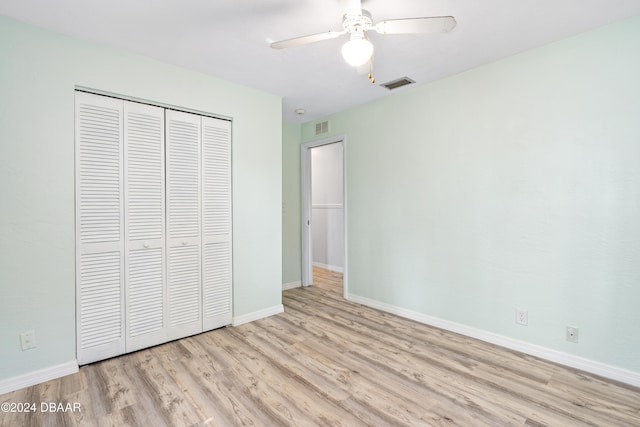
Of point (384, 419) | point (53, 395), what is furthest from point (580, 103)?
point (53, 395)

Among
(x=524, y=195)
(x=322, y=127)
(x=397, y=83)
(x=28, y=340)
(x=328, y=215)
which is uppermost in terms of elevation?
(x=397, y=83)

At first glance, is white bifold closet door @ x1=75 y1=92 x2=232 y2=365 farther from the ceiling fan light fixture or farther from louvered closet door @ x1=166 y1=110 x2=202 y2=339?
the ceiling fan light fixture

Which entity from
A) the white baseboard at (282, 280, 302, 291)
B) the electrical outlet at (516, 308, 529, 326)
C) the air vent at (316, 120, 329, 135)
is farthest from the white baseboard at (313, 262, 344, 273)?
the electrical outlet at (516, 308, 529, 326)

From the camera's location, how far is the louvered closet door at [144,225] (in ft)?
8.43

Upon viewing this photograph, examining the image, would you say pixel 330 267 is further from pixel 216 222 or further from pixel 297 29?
pixel 297 29

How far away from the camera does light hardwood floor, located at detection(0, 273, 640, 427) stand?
182cm

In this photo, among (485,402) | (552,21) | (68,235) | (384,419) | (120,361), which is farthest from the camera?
(120,361)

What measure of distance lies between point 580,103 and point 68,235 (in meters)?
3.87

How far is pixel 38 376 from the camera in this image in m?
2.15

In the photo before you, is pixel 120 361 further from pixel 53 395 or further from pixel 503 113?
pixel 503 113

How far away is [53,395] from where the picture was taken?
6.66 ft

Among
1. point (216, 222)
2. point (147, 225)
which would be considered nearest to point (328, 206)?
point (216, 222)

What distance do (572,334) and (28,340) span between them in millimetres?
3883

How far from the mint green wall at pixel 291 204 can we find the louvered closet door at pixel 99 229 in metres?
2.31
